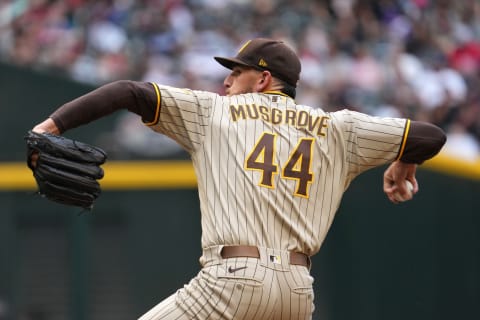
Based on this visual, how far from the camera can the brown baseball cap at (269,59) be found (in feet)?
15.7

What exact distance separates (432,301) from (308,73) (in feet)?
14.2

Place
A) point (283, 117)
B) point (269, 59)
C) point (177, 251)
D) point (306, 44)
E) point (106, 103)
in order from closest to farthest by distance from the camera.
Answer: point (106, 103) < point (283, 117) < point (269, 59) < point (177, 251) < point (306, 44)

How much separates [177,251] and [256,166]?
172 inches

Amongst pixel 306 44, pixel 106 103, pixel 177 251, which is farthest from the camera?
pixel 306 44

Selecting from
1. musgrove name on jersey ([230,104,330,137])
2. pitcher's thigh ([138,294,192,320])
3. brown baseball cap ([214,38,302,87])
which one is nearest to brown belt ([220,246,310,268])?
pitcher's thigh ([138,294,192,320])

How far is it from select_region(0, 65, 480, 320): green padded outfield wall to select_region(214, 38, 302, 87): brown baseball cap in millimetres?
3970

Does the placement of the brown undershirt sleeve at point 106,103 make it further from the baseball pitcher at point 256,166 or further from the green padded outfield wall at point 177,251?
the green padded outfield wall at point 177,251

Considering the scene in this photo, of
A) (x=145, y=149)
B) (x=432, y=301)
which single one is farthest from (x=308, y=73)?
(x=432, y=301)

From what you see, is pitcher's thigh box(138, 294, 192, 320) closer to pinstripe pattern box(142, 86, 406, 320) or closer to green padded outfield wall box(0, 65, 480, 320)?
pinstripe pattern box(142, 86, 406, 320)

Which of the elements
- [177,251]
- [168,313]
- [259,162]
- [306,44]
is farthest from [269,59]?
[306,44]

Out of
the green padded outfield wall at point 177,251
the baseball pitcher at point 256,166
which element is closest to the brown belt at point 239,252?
the baseball pitcher at point 256,166

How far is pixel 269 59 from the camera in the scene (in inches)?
188

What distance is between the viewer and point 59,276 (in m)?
8.91

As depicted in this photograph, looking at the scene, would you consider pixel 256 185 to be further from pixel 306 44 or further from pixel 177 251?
pixel 306 44
